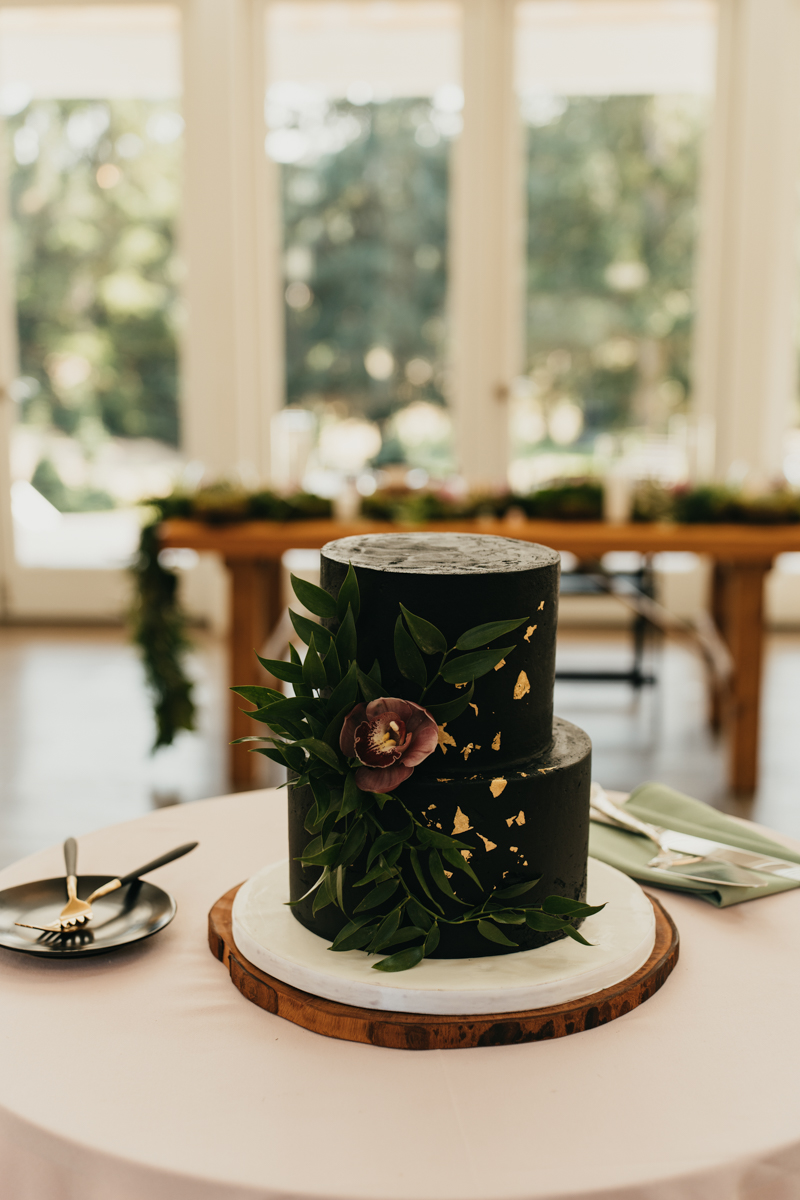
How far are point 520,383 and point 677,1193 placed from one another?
175 inches

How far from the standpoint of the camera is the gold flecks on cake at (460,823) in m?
0.74

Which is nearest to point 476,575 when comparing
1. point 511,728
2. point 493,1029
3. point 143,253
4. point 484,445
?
point 511,728

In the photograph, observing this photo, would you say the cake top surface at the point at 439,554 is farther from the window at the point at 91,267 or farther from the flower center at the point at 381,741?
the window at the point at 91,267

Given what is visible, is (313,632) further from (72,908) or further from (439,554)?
(72,908)

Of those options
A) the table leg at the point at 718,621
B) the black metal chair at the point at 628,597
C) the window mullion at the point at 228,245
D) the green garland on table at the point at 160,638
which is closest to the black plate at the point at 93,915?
the green garland on table at the point at 160,638

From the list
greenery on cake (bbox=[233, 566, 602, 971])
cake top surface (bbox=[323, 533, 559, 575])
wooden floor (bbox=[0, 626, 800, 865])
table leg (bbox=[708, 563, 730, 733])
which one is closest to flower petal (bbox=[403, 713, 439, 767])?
greenery on cake (bbox=[233, 566, 602, 971])

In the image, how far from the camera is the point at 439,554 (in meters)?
0.80

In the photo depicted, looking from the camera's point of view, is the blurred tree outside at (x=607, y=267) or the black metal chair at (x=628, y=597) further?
the blurred tree outside at (x=607, y=267)

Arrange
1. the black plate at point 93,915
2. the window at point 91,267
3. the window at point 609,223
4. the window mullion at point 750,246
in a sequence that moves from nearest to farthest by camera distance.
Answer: the black plate at point 93,915
the window mullion at point 750,246
the window at point 609,223
the window at point 91,267

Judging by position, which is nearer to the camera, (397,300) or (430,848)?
(430,848)

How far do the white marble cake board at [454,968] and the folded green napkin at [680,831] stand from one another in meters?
0.09

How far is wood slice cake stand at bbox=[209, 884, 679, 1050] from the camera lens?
0.68 metres

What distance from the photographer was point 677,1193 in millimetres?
563

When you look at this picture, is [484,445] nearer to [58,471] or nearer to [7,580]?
[58,471]
